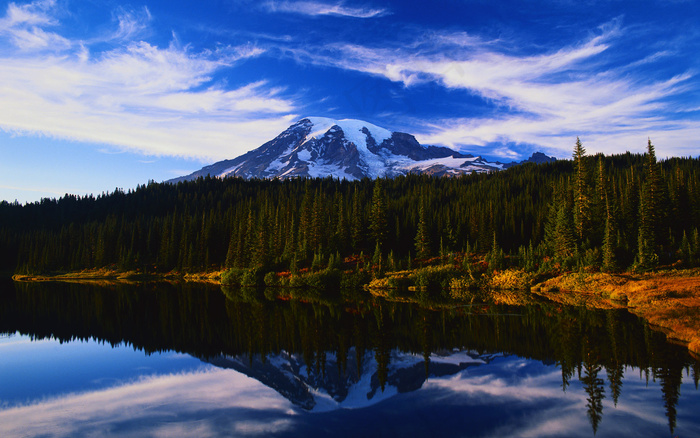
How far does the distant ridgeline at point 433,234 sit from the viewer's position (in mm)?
60125

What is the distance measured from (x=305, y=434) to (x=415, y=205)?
94051 mm

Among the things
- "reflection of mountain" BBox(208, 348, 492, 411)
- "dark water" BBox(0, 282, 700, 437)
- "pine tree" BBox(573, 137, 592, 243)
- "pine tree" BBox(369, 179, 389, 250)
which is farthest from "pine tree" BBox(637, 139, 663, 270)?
"reflection of mountain" BBox(208, 348, 492, 411)

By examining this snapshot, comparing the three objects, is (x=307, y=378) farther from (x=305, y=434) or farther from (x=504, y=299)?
(x=504, y=299)

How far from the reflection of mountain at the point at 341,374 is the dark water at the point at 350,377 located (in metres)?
0.09

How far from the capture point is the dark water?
42.4 feet

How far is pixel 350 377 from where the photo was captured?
1792cm

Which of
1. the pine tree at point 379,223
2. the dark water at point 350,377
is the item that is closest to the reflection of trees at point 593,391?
the dark water at point 350,377

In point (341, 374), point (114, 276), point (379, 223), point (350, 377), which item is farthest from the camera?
point (114, 276)

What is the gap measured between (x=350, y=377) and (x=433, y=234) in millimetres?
73207

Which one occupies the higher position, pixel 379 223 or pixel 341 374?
pixel 379 223

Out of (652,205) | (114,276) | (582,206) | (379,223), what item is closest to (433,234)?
(379,223)

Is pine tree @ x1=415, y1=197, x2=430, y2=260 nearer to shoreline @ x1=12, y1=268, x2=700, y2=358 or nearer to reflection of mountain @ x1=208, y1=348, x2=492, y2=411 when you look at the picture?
shoreline @ x1=12, y1=268, x2=700, y2=358

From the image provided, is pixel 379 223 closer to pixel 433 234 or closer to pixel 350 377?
pixel 433 234

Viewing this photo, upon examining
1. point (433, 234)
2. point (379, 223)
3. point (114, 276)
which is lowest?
point (114, 276)
